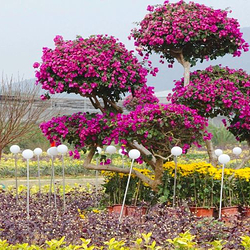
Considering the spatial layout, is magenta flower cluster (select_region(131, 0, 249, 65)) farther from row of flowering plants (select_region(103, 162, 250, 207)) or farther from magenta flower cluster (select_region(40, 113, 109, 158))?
row of flowering plants (select_region(103, 162, 250, 207))

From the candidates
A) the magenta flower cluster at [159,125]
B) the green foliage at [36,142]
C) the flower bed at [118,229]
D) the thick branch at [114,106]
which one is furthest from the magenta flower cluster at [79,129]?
the green foliage at [36,142]

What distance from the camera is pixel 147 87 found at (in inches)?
249

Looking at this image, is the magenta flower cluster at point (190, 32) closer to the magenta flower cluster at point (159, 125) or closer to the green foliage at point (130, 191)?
the magenta flower cluster at point (159, 125)

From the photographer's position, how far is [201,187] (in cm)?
599

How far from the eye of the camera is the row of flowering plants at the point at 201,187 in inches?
235

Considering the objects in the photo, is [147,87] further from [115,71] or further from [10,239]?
[10,239]

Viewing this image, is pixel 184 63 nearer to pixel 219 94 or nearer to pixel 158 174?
pixel 219 94

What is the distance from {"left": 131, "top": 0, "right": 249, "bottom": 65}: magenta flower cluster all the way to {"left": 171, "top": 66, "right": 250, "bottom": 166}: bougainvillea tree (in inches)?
11.4

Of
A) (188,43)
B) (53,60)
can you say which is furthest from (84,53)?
(188,43)

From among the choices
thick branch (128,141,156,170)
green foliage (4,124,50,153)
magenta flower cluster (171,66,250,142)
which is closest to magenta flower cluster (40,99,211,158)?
thick branch (128,141,156,170)

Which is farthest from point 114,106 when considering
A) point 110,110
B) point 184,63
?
point 184,63

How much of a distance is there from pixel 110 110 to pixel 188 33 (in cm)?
139

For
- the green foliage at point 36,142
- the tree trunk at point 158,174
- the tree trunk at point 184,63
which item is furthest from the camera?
the green foliage at point 36,142

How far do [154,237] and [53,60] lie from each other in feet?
8.39
